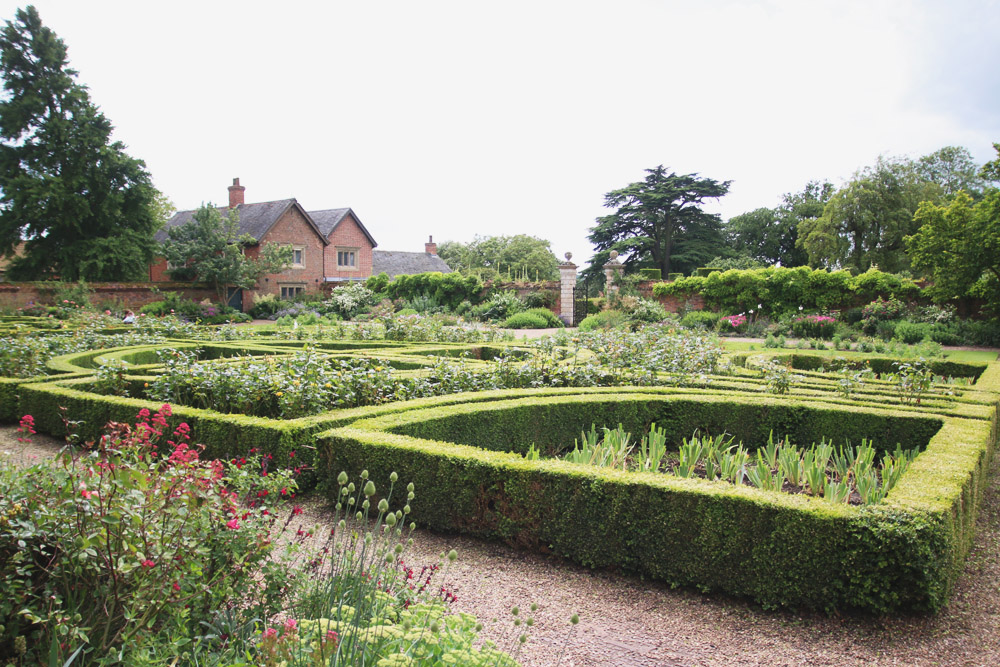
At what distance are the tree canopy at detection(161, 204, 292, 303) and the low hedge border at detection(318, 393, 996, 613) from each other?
2614 cm

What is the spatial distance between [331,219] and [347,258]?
8.15 ft

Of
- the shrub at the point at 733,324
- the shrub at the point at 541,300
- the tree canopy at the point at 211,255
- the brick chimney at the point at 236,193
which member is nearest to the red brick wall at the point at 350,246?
the brick chimney at the point at 236,193

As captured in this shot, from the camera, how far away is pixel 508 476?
3.89 meters

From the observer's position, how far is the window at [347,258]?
1443 inches

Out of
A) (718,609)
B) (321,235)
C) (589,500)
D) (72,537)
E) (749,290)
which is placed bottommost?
(718,609)

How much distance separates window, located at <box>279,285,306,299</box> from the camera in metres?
33.3

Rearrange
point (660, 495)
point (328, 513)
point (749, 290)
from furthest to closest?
point (749, 290) < point (328, 513) < point (660, 495)

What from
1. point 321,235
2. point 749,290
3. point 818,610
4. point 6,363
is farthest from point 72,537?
point 321,235

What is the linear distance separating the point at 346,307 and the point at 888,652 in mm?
25760

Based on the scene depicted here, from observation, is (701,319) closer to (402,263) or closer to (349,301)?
(349,301)

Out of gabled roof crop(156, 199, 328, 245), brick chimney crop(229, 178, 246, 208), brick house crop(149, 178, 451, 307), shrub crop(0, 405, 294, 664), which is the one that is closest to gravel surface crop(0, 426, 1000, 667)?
shrub crop(0, 405, 294, 664)

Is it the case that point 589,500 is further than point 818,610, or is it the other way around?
point 589,500

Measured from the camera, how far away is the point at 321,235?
34.9 m

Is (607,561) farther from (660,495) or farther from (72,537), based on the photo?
(72,537)
